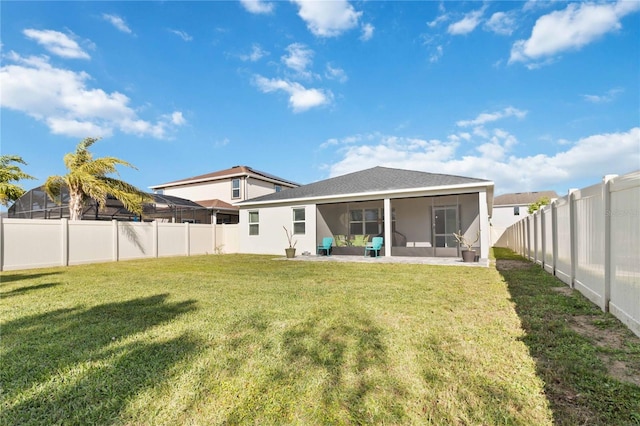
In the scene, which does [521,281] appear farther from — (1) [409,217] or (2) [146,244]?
(2) [146,244]

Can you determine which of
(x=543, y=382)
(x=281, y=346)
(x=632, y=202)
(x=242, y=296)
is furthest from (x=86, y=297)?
(x=632, y=202)

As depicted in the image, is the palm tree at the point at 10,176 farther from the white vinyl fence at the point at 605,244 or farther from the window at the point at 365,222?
the white vinyl fence at the point at 605,244

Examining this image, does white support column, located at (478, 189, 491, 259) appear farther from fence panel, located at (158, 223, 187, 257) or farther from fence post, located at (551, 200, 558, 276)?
fence panel, located at (158, 223, 187, 257)

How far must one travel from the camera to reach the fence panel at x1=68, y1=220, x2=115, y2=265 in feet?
40.9

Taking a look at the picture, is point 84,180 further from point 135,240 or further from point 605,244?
point 605,244

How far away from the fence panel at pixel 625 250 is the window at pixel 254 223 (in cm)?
1578

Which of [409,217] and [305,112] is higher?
[305,112]

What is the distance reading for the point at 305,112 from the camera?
18.7m

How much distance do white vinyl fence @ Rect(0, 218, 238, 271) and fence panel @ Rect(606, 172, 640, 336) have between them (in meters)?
15.8

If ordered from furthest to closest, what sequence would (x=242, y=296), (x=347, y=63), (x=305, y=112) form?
(x=305, y=112) < (x=347, y=63) < (x=242, y=296)

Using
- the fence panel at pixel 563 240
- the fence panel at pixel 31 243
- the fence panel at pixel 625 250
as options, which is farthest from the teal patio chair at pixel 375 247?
the fence panel at pixel 31 243

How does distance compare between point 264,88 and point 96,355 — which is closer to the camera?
point 96,355

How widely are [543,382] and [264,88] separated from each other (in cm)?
1705

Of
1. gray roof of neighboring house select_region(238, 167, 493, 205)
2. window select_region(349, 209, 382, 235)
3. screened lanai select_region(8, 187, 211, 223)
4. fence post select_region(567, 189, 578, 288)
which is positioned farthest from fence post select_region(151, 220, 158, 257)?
fence post select_region(567, 189, 578, 288)
